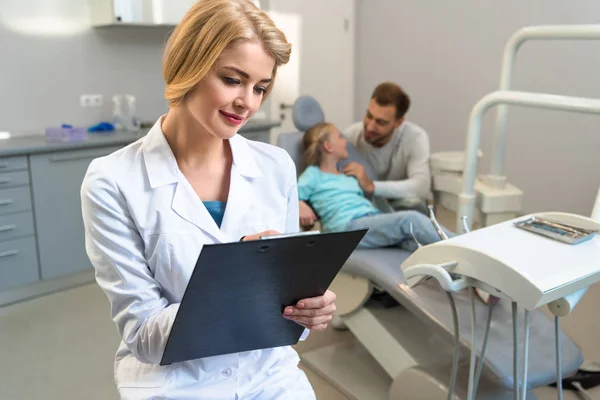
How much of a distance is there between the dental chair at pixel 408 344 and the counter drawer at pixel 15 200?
1412 mm

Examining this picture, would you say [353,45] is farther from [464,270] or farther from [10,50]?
[464,270]

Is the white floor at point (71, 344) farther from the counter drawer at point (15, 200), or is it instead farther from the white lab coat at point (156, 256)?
the white lab coat at point (156, 256)

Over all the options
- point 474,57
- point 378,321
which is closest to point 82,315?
point 378,321

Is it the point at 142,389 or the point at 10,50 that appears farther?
the point at 10,50

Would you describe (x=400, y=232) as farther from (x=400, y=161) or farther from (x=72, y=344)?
(x=72, y=344)

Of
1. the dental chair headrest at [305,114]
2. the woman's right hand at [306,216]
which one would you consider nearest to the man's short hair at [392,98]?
the dental chair headrest at [305,114]

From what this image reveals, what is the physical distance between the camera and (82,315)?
9.82 ft

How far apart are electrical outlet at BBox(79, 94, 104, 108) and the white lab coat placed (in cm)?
274

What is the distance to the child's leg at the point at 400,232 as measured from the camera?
2377 mm

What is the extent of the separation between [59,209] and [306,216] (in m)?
1.47

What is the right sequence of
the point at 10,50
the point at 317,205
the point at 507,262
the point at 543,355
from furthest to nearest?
the point at 10,50 → the point at 317,205 → the point at 543,355 → the point at 507,262

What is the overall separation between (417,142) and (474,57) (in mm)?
1745

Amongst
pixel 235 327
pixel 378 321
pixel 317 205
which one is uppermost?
pixel 235 327

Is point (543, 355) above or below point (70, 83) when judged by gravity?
below
